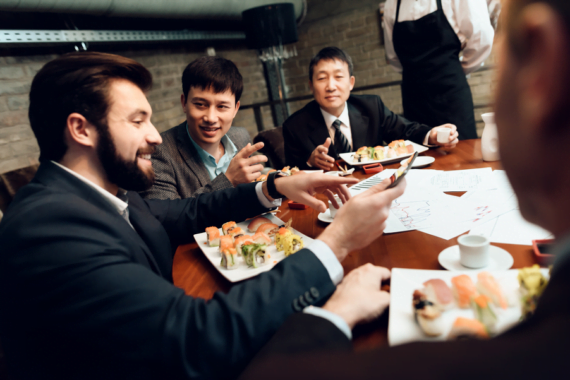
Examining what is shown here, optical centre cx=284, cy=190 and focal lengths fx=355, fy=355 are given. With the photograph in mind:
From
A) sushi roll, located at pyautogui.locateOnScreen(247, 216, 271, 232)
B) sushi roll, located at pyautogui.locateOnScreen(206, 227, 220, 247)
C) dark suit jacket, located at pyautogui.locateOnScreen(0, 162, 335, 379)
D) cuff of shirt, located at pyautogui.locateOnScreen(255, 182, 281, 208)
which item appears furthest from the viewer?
cuff of shirt, located at pyautogui.locateOnScreen(255, 182, 281, 208)

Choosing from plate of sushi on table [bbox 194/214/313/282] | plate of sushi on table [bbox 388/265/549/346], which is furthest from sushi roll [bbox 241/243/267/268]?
plate of sushi on table [bbox 388/265/549/346]

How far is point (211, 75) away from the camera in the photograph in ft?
6.32

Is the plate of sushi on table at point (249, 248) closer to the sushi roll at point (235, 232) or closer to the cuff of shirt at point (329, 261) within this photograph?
the sushi roll at point (235, 232)

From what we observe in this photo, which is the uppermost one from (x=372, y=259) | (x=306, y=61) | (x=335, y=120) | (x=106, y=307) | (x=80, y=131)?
(x=306, y=61)

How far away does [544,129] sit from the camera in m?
0.30

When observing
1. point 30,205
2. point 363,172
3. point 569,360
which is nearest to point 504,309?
point 569,360

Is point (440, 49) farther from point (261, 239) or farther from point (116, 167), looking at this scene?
point (116, 167)

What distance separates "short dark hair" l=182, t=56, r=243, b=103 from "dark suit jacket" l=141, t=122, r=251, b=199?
27cm

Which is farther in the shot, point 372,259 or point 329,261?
point 372,259

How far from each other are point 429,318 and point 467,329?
58 millimetres

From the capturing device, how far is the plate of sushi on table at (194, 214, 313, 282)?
968mm

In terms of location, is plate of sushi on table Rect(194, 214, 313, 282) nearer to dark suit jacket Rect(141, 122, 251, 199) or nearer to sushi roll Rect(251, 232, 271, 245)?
sushi roll Rect(251, 232, 271, 245)

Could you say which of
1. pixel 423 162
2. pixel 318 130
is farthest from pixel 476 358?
pixel 318 130

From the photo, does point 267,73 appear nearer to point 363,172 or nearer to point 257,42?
point 257,42
